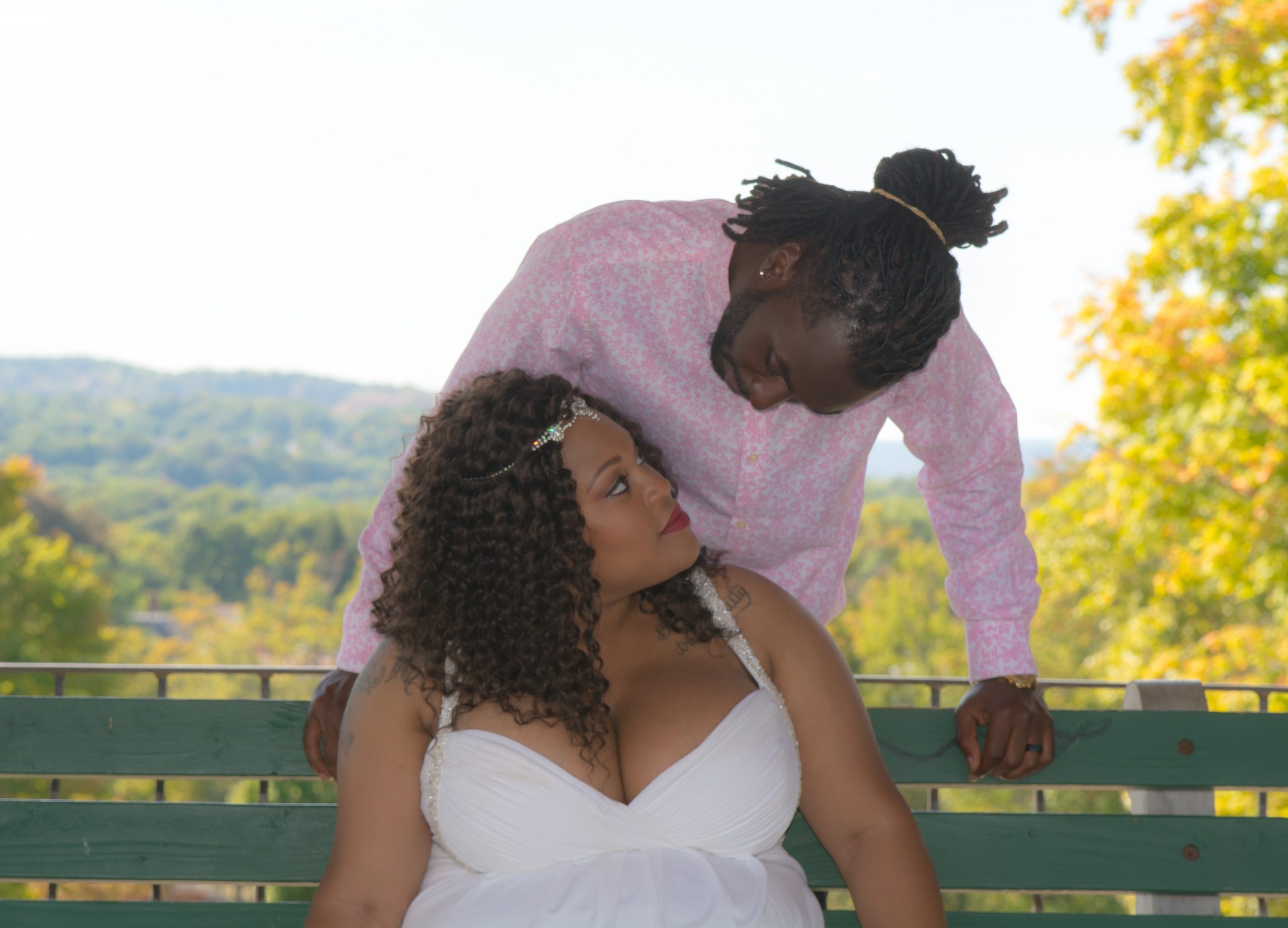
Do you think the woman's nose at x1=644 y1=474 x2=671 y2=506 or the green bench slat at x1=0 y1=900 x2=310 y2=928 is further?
the green bench slat at x1=0 y1=900 x2=310 y2=928

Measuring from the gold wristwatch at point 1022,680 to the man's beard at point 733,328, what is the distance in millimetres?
787

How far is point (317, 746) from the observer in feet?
7.02

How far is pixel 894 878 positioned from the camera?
1.85m

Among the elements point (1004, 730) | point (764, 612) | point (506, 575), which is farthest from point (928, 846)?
point (506, 575)

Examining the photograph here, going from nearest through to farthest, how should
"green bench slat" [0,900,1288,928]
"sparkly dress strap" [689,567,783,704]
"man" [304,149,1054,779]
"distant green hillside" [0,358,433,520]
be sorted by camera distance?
1. "man" [304,149,1054,779]
2. "sparkly dress strap" [689,567,783,704]
3. "green bench slat" [0,900,1288,928]
4. "distant green hillside" [0,358,433,520]

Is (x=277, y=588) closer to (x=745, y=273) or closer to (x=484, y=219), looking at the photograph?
(x=484, y=219)

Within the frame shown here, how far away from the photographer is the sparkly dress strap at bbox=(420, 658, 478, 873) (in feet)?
5.98

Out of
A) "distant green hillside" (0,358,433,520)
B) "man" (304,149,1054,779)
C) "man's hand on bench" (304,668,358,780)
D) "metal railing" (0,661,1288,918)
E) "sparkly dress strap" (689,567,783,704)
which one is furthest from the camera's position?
"distant green hillside" (0,358,433,520)

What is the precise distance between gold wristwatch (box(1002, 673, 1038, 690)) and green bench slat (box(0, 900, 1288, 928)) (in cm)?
45

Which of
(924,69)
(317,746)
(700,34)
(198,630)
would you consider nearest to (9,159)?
(198,630)

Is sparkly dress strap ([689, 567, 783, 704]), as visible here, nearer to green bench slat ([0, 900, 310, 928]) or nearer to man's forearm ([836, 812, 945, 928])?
man's forearm ([836, 812, 945, 928])

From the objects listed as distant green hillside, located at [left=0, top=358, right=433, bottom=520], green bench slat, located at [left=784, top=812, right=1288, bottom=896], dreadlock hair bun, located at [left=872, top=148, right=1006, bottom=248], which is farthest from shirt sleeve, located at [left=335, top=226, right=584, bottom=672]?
distant green hillside, located at [left=0, top=358, right=433, bottom=520]

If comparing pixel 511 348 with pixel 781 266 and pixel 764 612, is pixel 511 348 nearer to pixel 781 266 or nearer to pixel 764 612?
pixel 781 266

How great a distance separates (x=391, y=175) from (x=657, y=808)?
5995 centimetres
